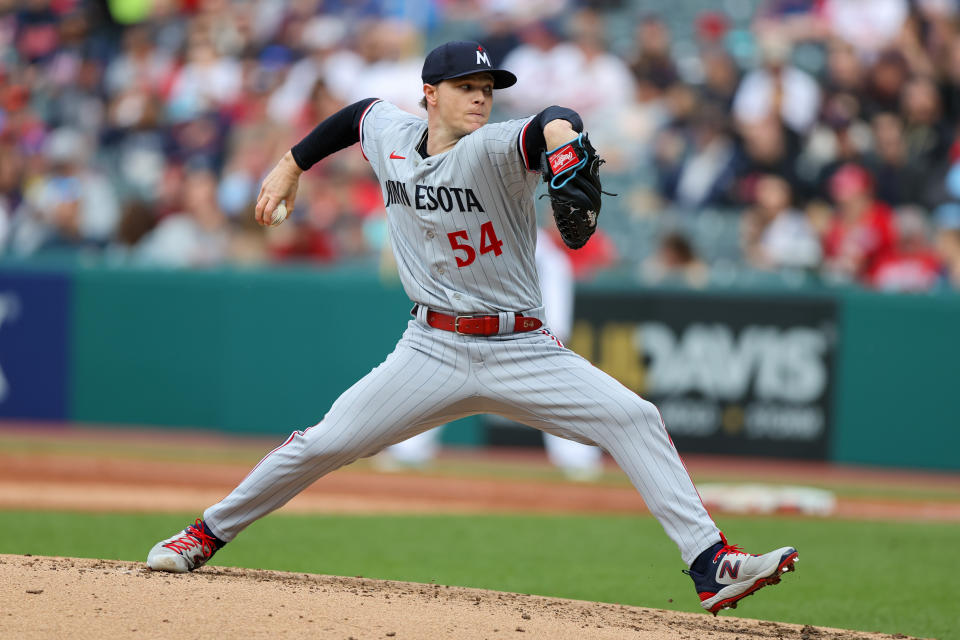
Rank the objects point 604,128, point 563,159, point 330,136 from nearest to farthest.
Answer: point 563,159, point 330,136, point 604,128

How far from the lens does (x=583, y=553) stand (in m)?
7.14

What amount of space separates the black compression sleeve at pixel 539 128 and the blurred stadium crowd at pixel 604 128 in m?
6.46

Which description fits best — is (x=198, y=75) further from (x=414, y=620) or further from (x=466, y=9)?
(x=414, y=620)

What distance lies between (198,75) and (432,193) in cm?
1101

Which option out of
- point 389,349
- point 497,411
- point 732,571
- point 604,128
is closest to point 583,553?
point 497,411

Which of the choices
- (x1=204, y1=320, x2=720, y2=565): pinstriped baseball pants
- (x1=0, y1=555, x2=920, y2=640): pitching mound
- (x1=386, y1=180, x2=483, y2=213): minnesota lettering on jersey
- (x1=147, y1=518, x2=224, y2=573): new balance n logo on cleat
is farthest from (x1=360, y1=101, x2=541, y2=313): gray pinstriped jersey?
(x1=147, y1=518, x2=224, y2=573): new balance n logo on cleat

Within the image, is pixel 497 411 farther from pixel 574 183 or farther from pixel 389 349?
pixel 389 349

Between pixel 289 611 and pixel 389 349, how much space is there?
688 cm

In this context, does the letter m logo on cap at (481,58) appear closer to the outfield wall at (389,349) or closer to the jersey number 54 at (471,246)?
the jersey number 54 at (471,246)

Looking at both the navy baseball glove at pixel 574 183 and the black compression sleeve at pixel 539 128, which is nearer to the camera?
the navy baseball glove at pixel 574 183

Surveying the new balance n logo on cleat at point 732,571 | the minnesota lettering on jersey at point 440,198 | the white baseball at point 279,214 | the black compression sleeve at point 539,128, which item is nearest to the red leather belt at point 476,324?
the minnesota lettering on jersey at point 440,198

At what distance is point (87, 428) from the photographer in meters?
11.9

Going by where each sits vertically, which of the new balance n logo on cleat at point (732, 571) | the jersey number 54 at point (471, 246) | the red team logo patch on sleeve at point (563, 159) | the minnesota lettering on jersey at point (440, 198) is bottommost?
the new balance n logo on cleat at point (732, 571)

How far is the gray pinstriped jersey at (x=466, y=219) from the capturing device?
4387 mm
